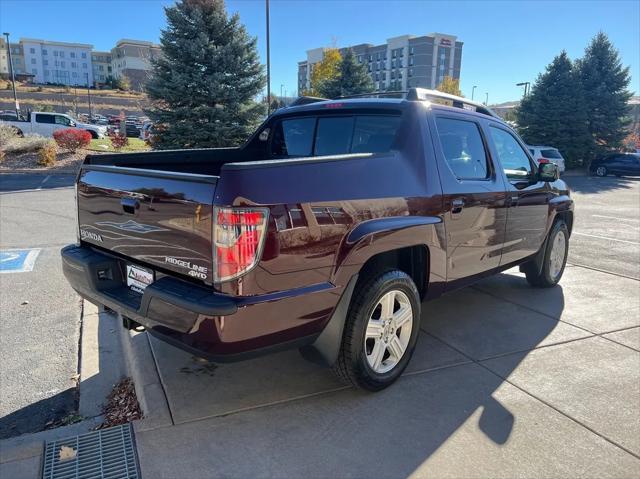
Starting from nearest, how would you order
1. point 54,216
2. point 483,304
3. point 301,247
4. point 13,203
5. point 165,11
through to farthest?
point 301,247 → point 483,304 → point 54,216 → point 13,203 → point 165,11

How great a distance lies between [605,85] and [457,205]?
3224 centimetres

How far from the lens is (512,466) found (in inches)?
103

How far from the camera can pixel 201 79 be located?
54.4 ft

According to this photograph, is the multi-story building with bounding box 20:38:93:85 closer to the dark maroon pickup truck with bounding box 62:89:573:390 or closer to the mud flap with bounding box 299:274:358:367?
the dark maroon pickup truck with bounding box 62:89:573:390

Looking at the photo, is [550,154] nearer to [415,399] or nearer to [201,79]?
[201,79]

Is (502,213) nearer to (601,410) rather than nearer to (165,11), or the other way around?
(601,410)

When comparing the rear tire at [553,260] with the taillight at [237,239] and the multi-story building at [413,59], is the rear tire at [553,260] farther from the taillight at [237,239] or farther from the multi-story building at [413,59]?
the multi-story building at [413,59]

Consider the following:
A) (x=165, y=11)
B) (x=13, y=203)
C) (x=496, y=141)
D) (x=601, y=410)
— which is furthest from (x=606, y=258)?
(x=165, y=11)

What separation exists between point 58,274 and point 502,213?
202 inches

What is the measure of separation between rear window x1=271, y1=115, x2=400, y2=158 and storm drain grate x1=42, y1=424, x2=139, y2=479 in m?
2.50

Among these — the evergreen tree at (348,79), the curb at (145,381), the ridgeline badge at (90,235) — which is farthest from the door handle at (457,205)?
the evergreen tree at (348,79)

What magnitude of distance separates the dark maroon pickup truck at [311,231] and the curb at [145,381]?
55 cm

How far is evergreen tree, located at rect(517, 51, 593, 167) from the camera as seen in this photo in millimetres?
28578

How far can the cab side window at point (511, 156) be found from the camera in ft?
15.2
